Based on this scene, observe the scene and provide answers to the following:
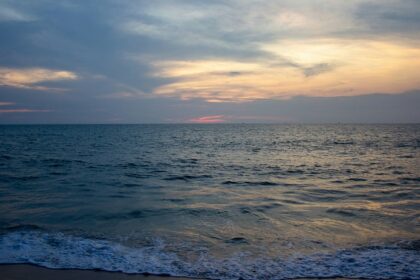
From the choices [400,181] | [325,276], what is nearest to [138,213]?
[325,276]

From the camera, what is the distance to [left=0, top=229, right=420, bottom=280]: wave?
295 inches

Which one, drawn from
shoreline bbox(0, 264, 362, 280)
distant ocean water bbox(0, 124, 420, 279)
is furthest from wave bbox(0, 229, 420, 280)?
shoreline bbox(0, 264, 362, 280)

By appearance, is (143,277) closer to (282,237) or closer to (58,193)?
(282,237)

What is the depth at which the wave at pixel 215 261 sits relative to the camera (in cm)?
750

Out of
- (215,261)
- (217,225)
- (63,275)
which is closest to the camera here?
(63,275)

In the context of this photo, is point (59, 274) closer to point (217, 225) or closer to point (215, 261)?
point (215, 261)

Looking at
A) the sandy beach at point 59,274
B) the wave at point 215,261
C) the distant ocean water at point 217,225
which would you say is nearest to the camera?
the sandy beach at point 59,274

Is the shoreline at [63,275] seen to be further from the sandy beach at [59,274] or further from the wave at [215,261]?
the wave at [215,261]

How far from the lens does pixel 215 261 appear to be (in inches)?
319

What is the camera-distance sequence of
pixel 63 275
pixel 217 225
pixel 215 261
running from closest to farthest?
pixel 63 275 < pixel 215 261 < pixel 217 225

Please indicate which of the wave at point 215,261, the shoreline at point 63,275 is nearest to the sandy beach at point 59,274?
the shoreline at point 63,275

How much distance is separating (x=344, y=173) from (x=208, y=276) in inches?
731

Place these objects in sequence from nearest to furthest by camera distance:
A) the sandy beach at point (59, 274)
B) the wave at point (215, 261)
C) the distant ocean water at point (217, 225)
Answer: the sandy beach at point (59, 274) → the wave at point (215, 261) → the distant ocean water at point (217, 225)

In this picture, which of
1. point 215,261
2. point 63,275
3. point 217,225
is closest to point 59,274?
point 63,275
